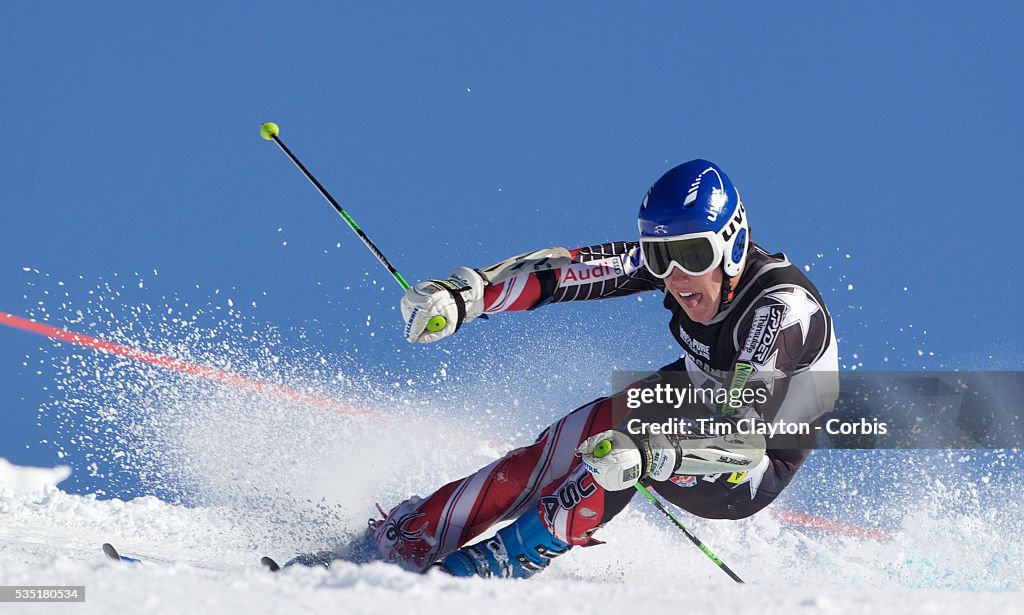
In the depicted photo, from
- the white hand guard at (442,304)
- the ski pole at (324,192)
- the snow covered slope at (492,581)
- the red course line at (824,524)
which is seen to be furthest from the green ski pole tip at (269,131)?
the red course line at (824,524)

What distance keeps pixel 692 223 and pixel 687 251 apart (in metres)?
0.09

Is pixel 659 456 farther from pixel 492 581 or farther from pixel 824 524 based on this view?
pixel 824 524

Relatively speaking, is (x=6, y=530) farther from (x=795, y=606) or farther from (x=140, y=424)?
(x=795, y=606)

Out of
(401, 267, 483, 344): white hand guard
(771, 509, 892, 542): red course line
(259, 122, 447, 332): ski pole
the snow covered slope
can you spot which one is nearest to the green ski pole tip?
(259, 122, 447, 332): ski pole

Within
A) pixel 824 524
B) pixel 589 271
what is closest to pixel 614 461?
pixel 589 271

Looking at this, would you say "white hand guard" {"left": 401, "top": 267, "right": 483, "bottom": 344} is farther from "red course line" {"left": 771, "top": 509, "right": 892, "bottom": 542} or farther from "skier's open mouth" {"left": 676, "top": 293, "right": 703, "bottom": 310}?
"red course line" {"left": 771, "top": 509, "right": 892, "bottom": 542}

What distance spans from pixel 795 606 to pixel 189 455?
3373 millimetres

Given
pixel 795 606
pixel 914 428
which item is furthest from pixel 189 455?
pixel 914 428

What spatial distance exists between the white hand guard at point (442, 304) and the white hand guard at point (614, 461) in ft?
2.23

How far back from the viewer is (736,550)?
491 centimetres

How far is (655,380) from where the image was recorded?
3.67 metres

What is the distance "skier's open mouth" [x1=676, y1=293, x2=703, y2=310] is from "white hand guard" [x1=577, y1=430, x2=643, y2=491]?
0.52 m

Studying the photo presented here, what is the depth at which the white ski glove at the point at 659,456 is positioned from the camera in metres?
2.93

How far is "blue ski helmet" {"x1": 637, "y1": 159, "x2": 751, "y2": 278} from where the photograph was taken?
3096 mm
